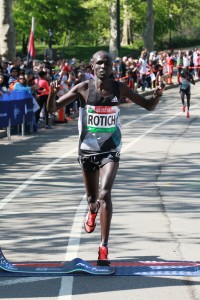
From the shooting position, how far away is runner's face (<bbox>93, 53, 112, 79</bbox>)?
9.27 meters

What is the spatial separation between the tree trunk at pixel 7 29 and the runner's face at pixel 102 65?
29374mm

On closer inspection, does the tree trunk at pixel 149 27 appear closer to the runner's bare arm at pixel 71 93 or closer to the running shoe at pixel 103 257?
the runner's bare arm at pixel 71 93

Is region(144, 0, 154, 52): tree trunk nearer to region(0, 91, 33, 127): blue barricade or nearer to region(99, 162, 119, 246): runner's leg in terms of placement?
region(0, 91, 33, 127): blue barricade

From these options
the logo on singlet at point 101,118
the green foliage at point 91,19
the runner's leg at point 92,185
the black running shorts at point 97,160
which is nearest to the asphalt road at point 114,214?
the runner's leg at point 92,185

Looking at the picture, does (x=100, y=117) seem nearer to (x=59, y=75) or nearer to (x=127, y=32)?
(x=59, y=75)

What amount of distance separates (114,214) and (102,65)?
3.43m

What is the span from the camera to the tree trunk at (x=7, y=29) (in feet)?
126

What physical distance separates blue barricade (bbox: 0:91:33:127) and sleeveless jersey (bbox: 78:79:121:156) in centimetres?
1425

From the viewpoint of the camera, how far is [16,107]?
79.7 ft

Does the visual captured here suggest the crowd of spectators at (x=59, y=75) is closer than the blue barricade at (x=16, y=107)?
No

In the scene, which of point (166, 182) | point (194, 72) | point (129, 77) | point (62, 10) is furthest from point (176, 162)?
point (62, 10)

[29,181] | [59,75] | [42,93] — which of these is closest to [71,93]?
[29,181]

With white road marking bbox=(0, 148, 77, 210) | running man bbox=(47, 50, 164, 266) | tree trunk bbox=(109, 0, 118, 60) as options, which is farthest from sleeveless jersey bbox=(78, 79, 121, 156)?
tree trunk bbox=(109, 0, 118, 60)

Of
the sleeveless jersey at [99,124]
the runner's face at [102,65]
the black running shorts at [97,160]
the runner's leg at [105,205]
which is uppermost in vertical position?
the runner's face at [102,65]
